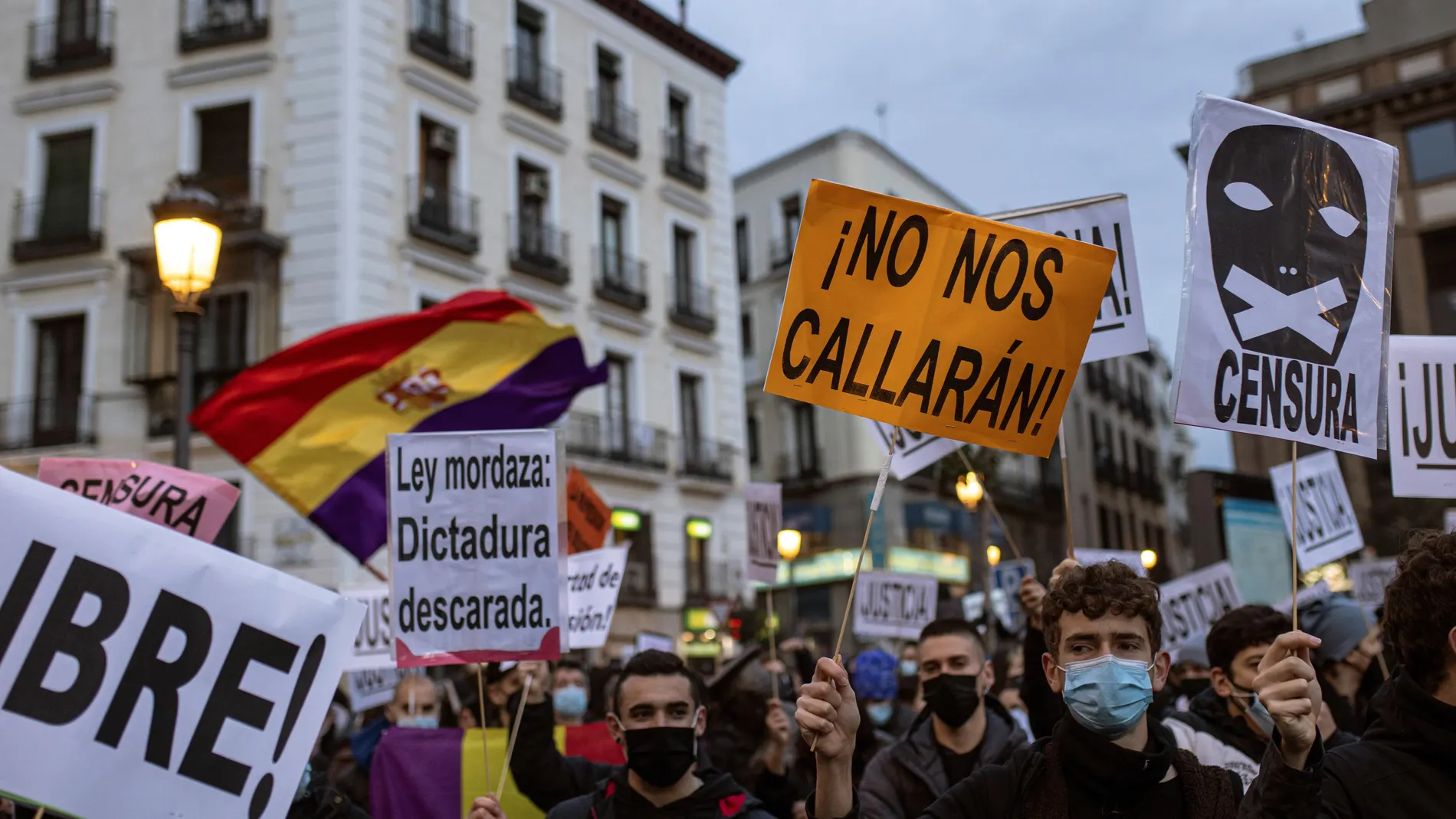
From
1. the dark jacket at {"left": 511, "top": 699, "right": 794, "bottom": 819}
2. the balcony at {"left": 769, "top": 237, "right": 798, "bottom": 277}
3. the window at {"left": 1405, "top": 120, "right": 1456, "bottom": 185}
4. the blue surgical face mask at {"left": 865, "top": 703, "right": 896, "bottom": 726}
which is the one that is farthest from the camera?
the balcony at {"left": 769, "top": 237, "right": 798, "bottom": 277}

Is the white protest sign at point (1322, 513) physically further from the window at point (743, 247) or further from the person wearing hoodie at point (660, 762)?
the window at point (743, 247)

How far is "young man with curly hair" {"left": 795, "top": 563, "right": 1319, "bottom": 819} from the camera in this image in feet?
10.4

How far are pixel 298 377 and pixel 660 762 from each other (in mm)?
5093

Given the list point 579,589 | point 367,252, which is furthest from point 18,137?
point 579,589

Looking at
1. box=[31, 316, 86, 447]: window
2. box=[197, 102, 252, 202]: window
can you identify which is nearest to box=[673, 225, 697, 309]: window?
box=[197, 102, 252, 202]: window

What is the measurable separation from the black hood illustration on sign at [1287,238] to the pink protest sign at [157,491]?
4721 millimetres

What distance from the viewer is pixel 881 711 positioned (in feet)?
26.8

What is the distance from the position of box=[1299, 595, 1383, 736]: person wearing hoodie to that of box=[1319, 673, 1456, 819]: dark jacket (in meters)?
2.68

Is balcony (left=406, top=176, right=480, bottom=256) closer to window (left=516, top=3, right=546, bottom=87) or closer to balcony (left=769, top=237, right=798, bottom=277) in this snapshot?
window (left=516, top=3, right=546, bottom=87)

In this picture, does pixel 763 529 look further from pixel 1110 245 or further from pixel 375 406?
pixel 1110 245

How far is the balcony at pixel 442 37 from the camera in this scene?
25.6 m

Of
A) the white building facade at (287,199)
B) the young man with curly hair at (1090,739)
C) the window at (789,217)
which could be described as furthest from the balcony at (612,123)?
the young man with curly hair at (1090,739)

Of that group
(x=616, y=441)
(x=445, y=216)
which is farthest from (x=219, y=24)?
(x=616, y=441)

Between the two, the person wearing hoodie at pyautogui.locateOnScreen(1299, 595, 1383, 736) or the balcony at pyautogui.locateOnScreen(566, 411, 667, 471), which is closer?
the person wearing hoodie at pyautogui.locateOnScreen(1299, 595, 1383, 736)
